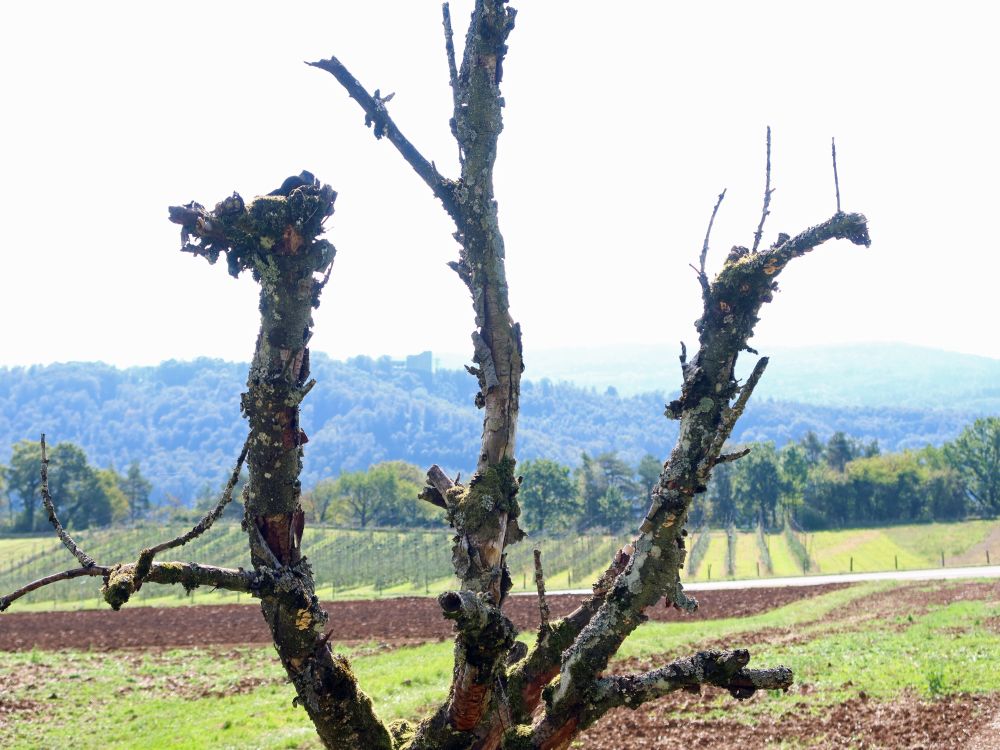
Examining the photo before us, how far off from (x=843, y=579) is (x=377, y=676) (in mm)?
24832

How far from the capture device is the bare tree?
3541mm

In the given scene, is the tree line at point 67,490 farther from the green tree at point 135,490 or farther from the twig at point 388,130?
the twig at point 388,130

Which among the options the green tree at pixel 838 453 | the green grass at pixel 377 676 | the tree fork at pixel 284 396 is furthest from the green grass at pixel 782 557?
the tree fork at pixel 284 396

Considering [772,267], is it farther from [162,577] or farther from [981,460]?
[981,460]

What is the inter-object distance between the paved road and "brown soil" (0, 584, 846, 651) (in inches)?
99.6

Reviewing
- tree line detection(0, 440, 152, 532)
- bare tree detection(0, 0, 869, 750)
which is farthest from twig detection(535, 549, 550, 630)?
tree line detection(0, 440, 152, 532)

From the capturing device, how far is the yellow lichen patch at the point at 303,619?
12.1ft

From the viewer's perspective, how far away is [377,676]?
18.4 metres

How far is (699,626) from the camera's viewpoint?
79.4ft

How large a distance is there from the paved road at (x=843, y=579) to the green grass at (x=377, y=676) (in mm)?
9645

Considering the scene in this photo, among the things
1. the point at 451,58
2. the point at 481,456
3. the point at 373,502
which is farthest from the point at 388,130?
the point at 373,502

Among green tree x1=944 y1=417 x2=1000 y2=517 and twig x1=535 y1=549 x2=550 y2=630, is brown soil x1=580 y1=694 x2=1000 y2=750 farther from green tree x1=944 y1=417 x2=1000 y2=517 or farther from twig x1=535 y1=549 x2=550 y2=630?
green tree x1=944 y1=417 x2=1000 y2=517

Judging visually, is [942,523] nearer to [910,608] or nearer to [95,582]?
[910,608]

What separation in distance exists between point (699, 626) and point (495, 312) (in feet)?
73.6
